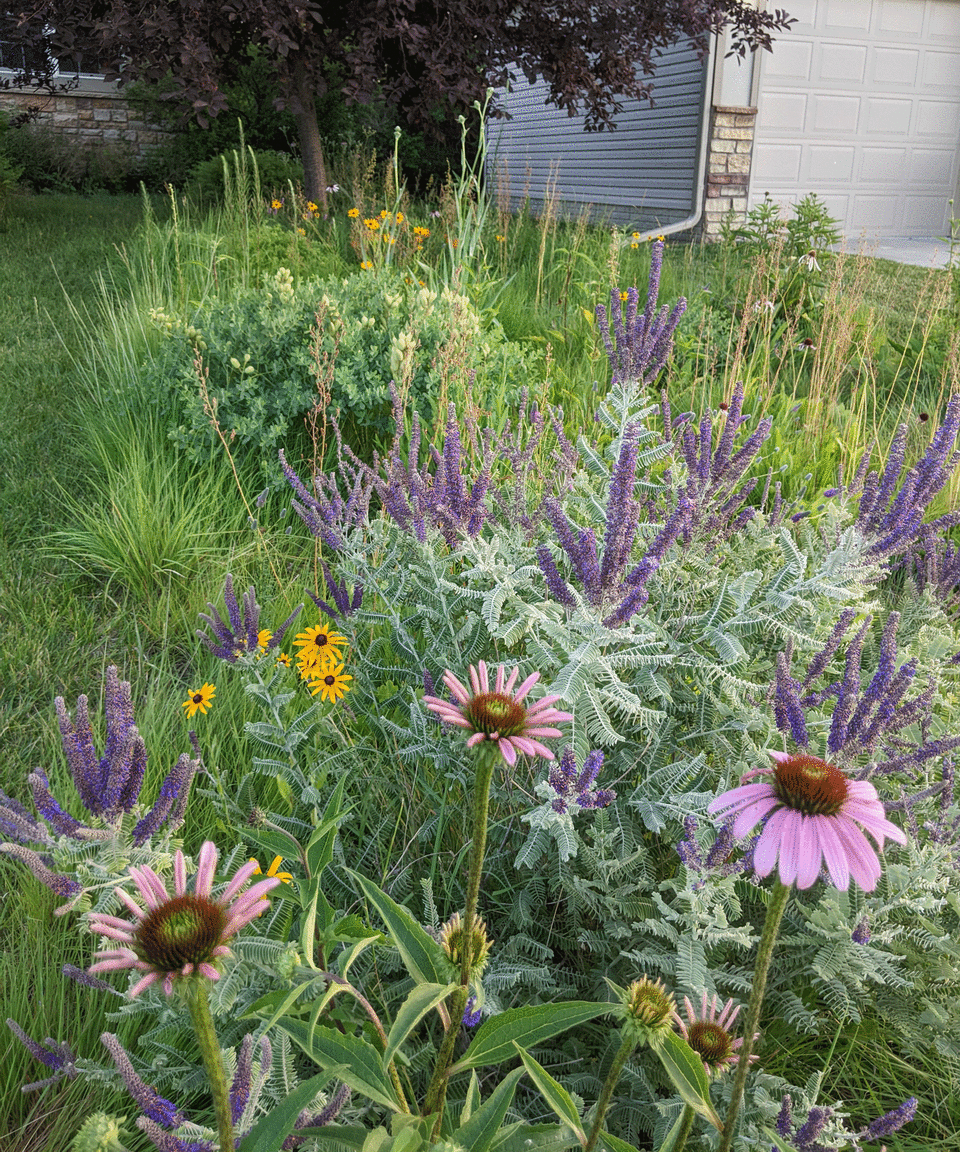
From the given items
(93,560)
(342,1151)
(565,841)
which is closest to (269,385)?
(93,560)

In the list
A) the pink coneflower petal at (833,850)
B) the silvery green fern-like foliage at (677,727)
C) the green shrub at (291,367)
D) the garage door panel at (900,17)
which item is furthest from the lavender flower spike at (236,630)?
the garage door panel at (900,17)

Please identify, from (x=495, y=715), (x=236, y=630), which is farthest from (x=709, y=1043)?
(x=236, y=630)

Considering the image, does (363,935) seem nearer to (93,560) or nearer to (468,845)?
(468,845)

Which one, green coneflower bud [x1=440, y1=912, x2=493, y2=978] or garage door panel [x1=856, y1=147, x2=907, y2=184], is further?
garage door panel [x1=856, y1=147, x2=907, y2=184]

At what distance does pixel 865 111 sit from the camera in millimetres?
10070

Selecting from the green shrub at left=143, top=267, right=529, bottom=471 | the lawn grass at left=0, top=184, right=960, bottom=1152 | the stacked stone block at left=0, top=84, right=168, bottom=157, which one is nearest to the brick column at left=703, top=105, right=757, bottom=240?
the lawn grass at left=0, top=184, right=960, bottom=1152

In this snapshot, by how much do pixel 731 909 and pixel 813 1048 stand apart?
13.3 inches

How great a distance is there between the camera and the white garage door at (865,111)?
963 centimetres

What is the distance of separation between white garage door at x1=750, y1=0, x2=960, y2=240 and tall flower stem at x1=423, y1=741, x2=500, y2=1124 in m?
10.6

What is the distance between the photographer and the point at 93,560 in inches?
117

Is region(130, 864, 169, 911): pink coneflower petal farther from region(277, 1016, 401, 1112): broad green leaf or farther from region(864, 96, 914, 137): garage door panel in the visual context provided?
region(864, 96, 914, 137): garage door panel

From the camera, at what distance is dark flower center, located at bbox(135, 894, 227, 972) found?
0.63 m

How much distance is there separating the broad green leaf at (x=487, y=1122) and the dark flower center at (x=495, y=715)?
0.34 m

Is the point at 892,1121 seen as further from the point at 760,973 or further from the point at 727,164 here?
the point at 727,164
